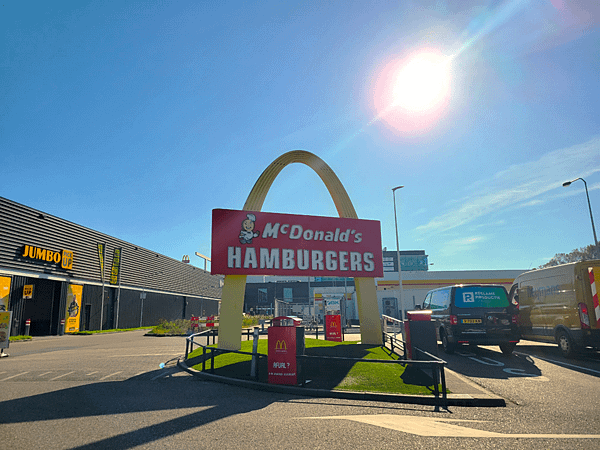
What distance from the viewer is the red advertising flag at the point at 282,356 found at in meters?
8.56

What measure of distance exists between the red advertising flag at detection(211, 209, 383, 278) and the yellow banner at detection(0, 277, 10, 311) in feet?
63.3

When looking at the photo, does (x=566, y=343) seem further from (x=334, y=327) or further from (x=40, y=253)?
(x=40, y=253)

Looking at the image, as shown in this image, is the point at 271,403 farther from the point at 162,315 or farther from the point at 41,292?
the point at 162,315

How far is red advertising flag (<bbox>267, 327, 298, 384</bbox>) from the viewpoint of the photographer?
337 inches

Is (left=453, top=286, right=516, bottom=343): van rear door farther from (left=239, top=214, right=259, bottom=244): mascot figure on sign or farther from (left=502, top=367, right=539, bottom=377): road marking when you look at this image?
(left=239, top=214, right=259, bottom=244): mascot figure on sign

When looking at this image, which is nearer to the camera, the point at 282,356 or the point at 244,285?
the point at 282,356

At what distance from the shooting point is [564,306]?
12.6 meters

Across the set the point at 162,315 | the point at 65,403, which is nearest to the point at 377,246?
the point at 65,403

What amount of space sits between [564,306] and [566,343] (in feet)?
3.70

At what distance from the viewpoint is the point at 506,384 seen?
8578mm

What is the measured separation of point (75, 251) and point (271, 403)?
3045cm

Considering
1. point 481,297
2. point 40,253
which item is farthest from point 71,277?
point 481,297

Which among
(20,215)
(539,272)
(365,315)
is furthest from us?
(20,215)

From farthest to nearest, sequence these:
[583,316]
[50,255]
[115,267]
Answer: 1. [115,267]
2. [50,255]
3. [583,316]
